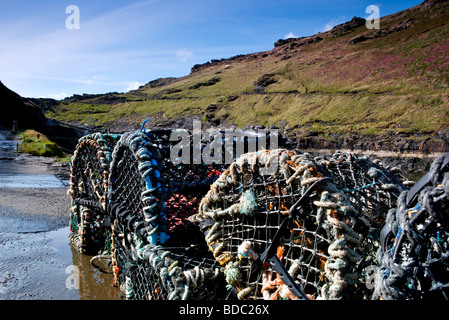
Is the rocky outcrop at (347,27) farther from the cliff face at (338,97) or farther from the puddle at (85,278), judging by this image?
the puddle at (85,278)

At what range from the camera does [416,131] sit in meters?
30.5

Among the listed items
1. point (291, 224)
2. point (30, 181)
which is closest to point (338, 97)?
point (30, 181)

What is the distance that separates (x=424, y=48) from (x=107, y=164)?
59.1 metres

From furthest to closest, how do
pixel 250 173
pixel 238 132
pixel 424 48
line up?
pixel 424 48 → pixel 238 132 → pixel 250 173

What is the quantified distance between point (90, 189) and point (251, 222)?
312cm

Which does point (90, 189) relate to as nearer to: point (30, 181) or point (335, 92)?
point (30, 181)

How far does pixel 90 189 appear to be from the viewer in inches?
172

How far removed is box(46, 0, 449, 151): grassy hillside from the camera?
1464 inches

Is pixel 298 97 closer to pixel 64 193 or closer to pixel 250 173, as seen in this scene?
pixel 64 193

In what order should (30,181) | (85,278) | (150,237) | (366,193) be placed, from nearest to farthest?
(366,193), (150,237), (85,278), (30,181)

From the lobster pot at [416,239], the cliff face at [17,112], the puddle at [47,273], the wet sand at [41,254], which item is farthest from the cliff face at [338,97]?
the lobster pot at [416,239]

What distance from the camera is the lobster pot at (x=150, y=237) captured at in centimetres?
222

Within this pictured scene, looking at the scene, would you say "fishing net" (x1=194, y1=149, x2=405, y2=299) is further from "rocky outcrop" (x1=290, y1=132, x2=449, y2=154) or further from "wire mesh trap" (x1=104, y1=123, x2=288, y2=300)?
"rocky outcrop" (x1=290, y1=132, x2=449, y2=154)
